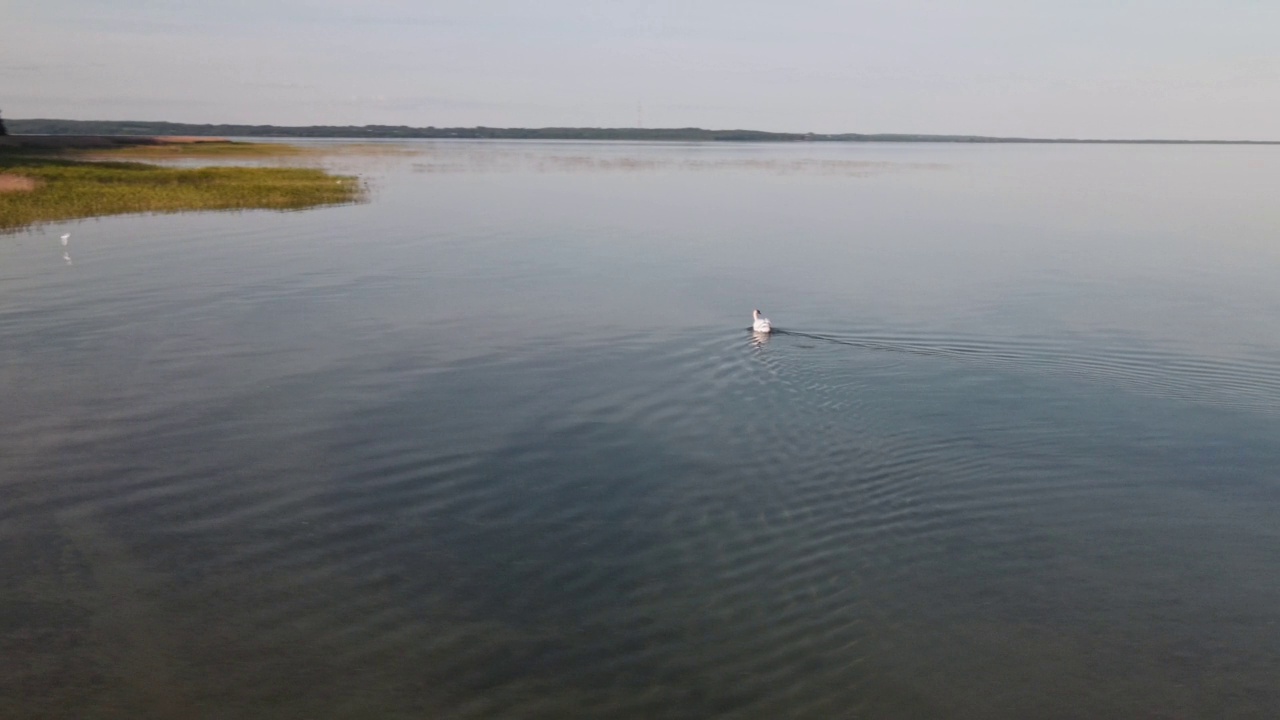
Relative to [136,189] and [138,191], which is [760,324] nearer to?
[138,191]

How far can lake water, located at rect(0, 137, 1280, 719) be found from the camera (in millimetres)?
9188

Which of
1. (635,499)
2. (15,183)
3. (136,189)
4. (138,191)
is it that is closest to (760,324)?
(635,499)

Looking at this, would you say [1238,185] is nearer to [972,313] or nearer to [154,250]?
[972,313]

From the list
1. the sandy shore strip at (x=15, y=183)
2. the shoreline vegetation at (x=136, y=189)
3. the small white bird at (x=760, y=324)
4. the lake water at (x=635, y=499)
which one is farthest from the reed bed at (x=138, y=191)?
the small white bird at (x=760, y=324)

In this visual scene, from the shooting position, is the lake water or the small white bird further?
the small white bird

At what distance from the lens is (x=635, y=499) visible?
1298 cm

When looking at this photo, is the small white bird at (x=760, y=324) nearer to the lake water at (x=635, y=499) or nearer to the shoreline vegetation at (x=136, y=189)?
the lake water at (x=635, y=499)

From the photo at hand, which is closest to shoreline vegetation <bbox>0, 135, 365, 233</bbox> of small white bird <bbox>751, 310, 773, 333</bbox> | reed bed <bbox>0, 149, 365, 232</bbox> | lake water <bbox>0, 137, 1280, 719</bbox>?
reed bed <bbox>0, 149, 365, 232</bbox>

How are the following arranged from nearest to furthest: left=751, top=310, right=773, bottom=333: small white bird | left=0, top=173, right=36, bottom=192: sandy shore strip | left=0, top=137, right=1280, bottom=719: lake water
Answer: left=0, top=137, right=1280, bottom=719: lake water
left=751, top=310, right=773, bottom=333: small white bird
left=0, top=173, right=36, bottom=192: sandy shore strip

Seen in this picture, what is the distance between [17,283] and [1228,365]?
101 feet

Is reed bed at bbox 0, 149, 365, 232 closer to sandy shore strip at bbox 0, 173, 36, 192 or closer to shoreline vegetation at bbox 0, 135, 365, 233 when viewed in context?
shoreline vegetation at bbox 0, 135, 365, 233

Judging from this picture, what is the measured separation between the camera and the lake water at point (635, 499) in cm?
919

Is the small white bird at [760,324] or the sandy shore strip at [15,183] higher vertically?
the sandy shore strip at [15,183]

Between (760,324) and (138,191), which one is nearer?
(760,324)
